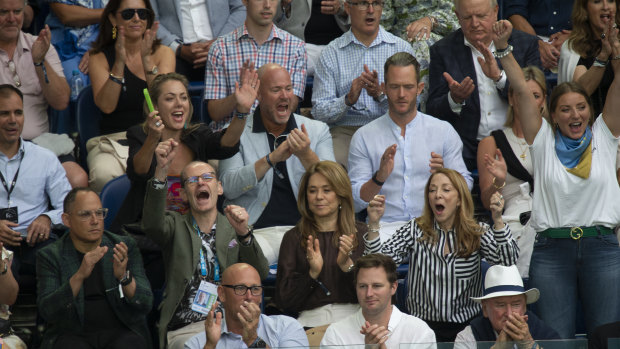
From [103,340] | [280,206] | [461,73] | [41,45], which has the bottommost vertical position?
A: [103,340]

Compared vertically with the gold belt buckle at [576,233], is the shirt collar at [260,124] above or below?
above

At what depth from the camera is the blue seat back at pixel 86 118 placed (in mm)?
7203

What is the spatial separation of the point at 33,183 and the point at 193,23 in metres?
2.02

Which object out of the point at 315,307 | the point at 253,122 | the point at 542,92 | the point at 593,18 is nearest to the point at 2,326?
the point at 315,307

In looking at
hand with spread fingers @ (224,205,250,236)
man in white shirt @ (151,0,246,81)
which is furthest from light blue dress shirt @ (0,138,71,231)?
man in white shirt @ (151,0,246,81)

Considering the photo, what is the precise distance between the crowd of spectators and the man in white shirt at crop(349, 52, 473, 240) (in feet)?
0.05

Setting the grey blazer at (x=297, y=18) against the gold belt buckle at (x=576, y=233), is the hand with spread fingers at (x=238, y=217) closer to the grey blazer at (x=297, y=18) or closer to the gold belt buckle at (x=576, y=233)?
the gold belt buckle at (x=576, y=233)

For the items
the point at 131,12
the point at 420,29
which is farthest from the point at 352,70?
the point at 131,12

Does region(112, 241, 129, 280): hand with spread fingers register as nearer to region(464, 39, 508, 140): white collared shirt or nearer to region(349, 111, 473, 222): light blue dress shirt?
region(349, 111, 473, 222): light blue dress shirt

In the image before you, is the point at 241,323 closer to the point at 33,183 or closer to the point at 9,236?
the point at 9,236

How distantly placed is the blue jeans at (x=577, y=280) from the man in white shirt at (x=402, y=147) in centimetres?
105

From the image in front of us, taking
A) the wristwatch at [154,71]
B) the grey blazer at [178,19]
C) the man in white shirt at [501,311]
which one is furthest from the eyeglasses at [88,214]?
the grey blazer at [178,19]

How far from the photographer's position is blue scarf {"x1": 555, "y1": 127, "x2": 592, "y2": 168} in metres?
5.65

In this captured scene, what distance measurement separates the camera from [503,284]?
17.2 feet
